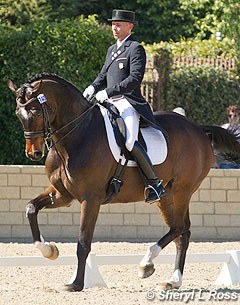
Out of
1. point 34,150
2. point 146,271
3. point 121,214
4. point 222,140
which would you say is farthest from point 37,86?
point 121,214

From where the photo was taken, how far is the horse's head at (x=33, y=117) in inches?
340

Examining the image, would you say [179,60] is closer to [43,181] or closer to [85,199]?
[43,181]

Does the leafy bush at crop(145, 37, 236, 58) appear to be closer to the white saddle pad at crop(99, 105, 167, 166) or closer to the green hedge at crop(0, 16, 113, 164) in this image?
the green hedge at crop(0, 16, 113, 164)

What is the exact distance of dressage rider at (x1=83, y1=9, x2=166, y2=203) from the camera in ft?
30.2

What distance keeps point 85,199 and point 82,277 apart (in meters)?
0.69

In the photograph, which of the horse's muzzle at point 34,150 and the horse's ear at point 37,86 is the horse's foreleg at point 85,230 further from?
the horse's ear at point 37,86

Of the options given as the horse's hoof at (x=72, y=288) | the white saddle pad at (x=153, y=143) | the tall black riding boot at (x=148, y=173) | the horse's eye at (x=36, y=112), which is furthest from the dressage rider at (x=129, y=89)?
the horse's hoof at (x=72, y=288)

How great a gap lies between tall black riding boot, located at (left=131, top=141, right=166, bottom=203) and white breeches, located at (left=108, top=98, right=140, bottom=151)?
63mm

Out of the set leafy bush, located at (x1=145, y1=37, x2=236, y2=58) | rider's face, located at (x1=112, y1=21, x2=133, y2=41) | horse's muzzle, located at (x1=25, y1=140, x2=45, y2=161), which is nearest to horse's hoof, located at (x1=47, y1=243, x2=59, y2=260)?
horse's muzzle, located at (x1=25, y1=140, x2=45, y2=161)

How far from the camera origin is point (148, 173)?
9.25 meters

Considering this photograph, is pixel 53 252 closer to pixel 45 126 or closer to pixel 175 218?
pixel 45 126

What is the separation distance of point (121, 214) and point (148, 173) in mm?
4081

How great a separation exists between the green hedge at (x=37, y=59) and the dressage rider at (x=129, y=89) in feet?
19.9

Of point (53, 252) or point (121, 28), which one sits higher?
point (121, 28)
